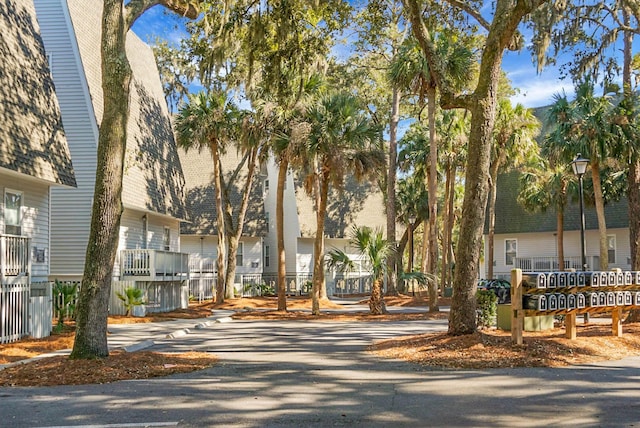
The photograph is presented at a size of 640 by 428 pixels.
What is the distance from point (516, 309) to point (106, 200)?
795 centimetres

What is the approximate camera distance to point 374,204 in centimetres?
4516

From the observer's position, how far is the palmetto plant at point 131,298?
23406 millimetres

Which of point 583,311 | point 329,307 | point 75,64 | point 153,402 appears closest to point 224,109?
point 75,64

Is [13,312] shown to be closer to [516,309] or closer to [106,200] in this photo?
[106,200]

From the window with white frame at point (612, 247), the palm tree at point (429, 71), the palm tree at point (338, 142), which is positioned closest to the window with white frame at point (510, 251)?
the window with white frame at point (612, 247)

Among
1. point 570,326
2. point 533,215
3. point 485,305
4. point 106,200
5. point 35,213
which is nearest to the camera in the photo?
point 106,200

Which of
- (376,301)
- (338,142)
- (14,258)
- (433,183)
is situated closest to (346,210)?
(433,183)

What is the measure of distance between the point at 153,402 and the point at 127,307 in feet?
53.0

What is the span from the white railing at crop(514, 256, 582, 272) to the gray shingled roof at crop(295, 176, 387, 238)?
31.6 feet

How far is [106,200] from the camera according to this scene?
11641 mm

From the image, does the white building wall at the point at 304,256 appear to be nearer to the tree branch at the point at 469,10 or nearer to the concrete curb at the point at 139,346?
the concrete curb at the point at 139,346

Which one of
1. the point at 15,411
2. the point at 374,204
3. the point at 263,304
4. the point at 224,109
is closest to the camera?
the point at 15,411

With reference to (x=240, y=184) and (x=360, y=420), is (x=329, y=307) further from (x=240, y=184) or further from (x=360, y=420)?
(x=360, y=420)

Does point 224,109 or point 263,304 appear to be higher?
point 224,109
